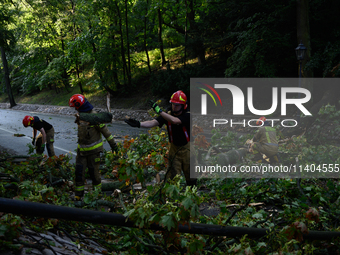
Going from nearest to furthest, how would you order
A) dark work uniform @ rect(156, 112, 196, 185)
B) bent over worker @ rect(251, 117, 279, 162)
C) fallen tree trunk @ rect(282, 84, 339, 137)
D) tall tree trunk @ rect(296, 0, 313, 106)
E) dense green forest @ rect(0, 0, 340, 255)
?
1. dense green forest @ rect(0, 0, 340, 255)
2. dark work uniform @ rect(156, 112, 196, 185)
3. bent over worker @ rect(251, 117, 279, 162)
4. fallen tree trunk @ rect(282, 84, 339, 137)
5. tall tree trunk @ rect(296, 0, 313, 106)

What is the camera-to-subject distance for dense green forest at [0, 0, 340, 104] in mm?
13766

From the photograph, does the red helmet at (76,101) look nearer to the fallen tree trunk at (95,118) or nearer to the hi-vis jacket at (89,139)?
the fallen tree trunk at (95,118)

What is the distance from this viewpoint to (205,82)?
1925 cm

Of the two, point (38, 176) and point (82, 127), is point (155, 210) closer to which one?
point (82, 127)

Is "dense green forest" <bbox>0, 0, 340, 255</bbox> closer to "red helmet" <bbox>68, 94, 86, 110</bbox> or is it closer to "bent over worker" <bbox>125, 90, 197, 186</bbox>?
"bent over worker" <bbox>125, 90, 197, 186</bbox>

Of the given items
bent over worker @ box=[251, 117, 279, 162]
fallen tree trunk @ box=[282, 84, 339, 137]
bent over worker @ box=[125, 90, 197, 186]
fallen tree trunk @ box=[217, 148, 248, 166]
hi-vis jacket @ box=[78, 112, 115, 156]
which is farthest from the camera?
fallen tree trunk @ box=[282, 84, 339, 137]

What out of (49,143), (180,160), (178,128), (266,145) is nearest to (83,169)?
(180,160)

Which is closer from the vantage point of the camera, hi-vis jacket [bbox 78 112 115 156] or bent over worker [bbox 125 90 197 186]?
bent over worker [bbox 125 90 197 186]

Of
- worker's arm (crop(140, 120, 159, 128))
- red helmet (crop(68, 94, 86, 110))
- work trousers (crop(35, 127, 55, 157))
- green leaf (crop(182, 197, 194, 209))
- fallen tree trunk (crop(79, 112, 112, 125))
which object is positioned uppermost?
red helmet (crop(68, 94, 86, 110))

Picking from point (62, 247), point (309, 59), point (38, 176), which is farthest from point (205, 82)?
point (62, 247)

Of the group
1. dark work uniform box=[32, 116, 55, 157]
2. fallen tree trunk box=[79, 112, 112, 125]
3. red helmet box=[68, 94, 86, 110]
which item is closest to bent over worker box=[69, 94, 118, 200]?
red helmet box=[68, 94, 86, 110]

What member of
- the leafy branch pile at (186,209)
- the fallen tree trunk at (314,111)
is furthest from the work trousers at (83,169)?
the fallen tree trunk at (314,111)

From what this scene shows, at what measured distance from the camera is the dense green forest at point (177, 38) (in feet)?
45.2

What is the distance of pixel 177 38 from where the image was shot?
2945cm
